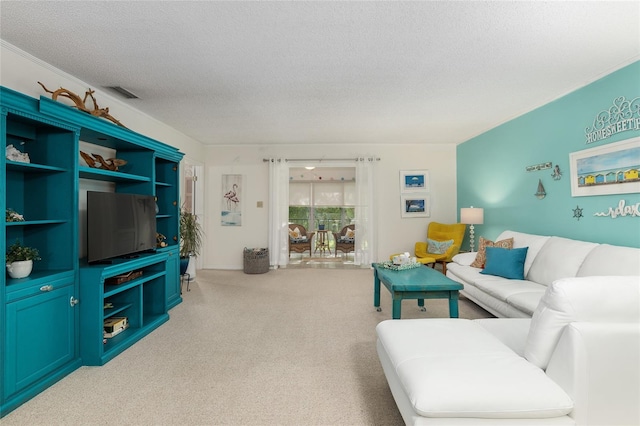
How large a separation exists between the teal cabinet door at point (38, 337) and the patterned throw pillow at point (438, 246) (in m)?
5.07

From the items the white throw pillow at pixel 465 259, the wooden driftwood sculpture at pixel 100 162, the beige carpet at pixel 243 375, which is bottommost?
the beige carpet at pixel 243 375

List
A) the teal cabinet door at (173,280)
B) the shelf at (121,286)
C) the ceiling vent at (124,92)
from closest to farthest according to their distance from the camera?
the shelf at (121,286) → the ceiling vent at (124,92) → the teal cabinet door at (173,280)

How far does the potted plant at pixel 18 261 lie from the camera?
2039 mm

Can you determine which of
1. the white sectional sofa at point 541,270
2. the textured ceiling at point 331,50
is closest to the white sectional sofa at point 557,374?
the white sectional sofa at point 541,270

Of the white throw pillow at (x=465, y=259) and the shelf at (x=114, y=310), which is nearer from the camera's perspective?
the shelf at (x=114, y=310)

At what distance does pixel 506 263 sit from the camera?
346 centimetres

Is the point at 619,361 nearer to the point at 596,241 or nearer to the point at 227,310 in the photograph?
the point at 596,241

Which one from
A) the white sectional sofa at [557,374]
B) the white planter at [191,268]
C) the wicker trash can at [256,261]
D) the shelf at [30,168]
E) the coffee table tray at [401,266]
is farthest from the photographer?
the wicker trash can at [256,261]

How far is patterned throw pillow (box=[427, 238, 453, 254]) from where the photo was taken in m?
5.31

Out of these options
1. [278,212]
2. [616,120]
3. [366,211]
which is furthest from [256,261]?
[616,120]

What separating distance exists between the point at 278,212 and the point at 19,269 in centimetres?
434

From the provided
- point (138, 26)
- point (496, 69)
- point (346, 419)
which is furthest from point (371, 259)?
point (138, 26)

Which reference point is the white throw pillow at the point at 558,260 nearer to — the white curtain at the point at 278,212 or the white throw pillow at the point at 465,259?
the white throw pillow at the point at 465,259

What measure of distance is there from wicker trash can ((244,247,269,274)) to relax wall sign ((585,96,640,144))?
5.11 metres
